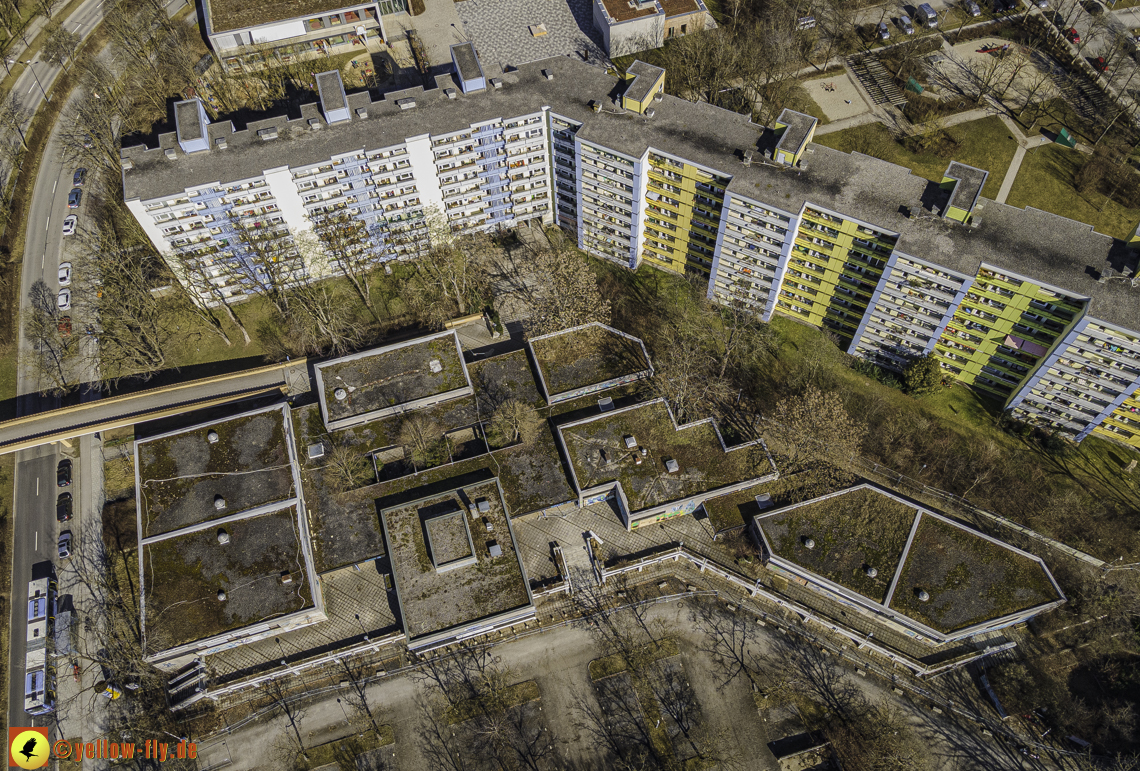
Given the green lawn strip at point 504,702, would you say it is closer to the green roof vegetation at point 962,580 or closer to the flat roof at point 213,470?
the flat roof at point 213,470

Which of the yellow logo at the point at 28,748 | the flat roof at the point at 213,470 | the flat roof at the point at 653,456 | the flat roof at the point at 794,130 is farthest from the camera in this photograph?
the flat roof at the point at 794,130

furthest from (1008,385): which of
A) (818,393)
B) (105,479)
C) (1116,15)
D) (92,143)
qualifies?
(92,143)

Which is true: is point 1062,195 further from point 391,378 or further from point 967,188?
point 391,378

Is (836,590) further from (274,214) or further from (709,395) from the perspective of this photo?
(274,214)

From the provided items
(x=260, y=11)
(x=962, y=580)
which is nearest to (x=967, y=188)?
(x=962, y=580)

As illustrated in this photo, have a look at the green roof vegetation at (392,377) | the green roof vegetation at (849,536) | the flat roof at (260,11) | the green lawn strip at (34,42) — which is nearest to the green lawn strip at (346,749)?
the green roof vegetation at (392,377)

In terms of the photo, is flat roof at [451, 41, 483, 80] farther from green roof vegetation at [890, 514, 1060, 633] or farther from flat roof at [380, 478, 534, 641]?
green roof vegetation at [890, 514, 1060, 633]

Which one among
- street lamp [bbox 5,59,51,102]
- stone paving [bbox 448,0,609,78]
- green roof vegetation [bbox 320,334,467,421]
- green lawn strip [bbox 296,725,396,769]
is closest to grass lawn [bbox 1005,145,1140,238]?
stone paving [bbox 448,0,609,78]
